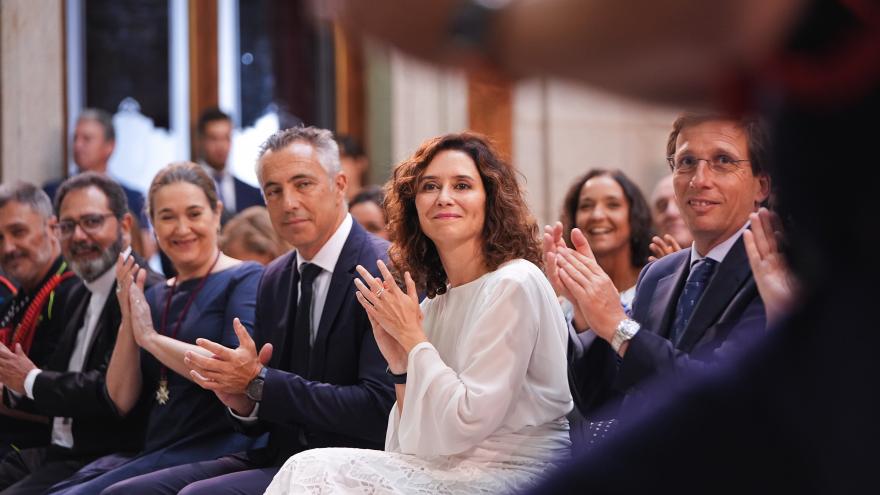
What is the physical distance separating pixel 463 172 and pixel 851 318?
310 cm

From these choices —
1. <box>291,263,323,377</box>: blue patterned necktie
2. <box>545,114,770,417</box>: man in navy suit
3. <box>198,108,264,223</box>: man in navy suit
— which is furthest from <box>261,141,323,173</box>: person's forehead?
<box>198,108,264,223</box>: man in navy suit

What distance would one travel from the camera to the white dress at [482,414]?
3.15 metres

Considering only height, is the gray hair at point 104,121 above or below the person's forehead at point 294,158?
above

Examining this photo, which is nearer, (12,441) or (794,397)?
(794,397)

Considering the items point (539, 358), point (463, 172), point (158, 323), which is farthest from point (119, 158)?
point (539, 358)

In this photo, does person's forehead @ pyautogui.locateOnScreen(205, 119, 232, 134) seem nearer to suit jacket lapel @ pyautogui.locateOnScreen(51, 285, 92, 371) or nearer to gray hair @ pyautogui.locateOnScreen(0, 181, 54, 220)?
gray hair @ pyautogui.locateOnScreen(0, 181, 54, 220)

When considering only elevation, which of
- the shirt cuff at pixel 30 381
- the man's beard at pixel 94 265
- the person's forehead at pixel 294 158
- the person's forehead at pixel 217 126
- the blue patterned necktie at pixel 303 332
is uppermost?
the person's forehead at pixel 217 126

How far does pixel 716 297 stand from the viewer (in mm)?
3133

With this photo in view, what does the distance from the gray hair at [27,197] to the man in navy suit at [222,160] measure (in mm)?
1267

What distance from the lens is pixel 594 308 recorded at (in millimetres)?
3174

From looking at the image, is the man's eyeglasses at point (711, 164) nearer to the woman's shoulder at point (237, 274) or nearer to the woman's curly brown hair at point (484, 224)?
the woman's curly brown hair at point (484, 224)

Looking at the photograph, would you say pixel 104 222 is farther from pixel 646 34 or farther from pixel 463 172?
pixel 646 34

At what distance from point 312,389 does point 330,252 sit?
0.64 metres

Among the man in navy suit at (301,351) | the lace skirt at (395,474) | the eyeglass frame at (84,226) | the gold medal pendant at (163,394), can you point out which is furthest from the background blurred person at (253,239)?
the lace skirt at (395,474)
